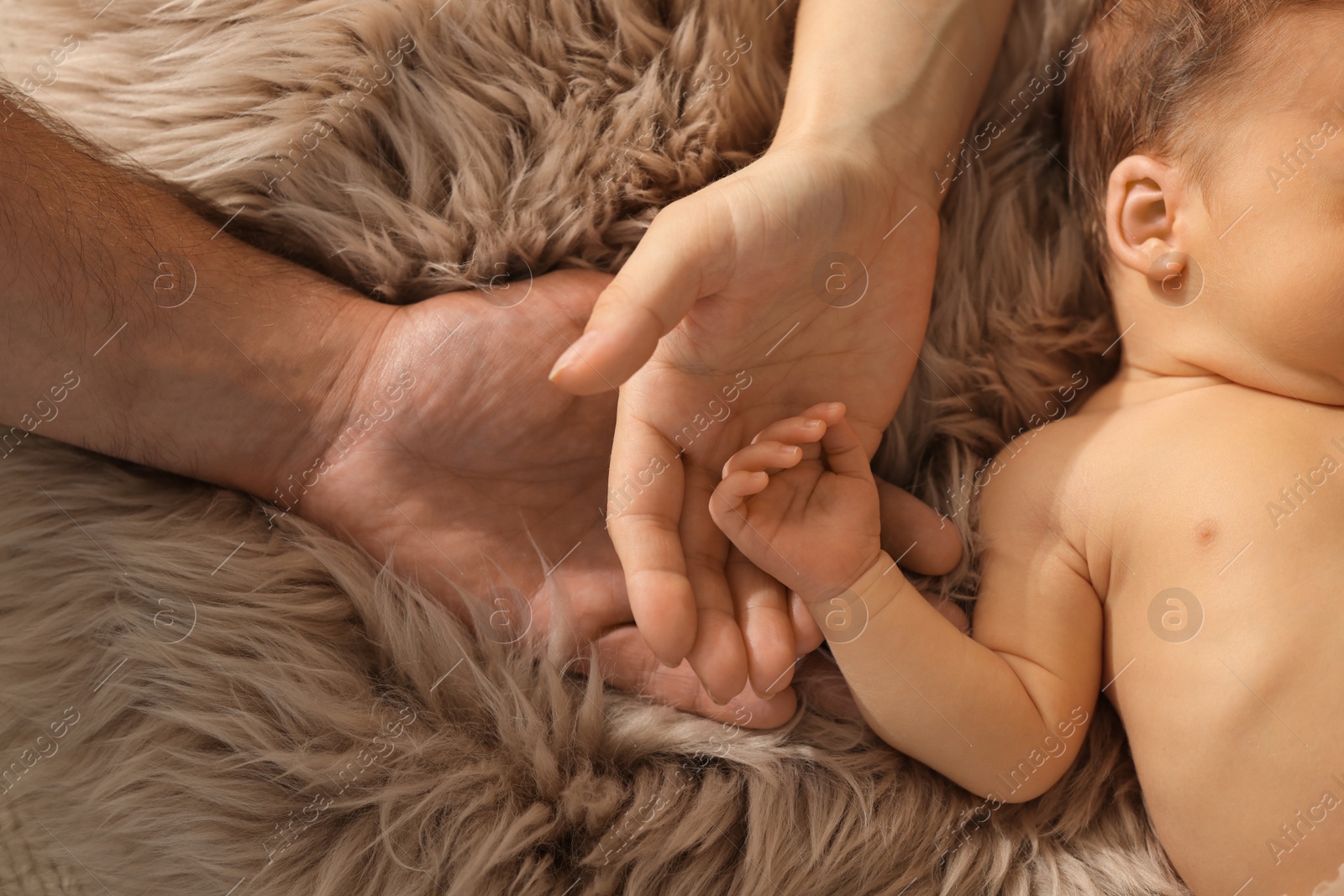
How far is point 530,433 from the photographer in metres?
0.99

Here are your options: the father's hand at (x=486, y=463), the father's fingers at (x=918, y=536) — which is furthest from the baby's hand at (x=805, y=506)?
the father's hand at (x=486, y=463)

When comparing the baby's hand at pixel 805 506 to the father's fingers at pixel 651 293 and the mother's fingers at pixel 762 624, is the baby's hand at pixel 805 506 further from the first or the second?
the father's fingers at pixel 651 293

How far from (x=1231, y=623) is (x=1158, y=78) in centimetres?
60

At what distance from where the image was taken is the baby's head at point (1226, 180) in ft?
2.84

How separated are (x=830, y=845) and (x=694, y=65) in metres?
0.90

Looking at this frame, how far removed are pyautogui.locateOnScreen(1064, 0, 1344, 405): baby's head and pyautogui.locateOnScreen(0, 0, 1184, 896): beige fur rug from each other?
0.09 m

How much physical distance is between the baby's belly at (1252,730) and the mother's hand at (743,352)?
0.26 metres

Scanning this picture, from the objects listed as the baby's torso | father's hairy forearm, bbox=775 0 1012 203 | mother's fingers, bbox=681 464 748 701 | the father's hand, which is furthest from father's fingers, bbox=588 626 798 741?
father's hairy forearm, bbox=775 0 1012 203

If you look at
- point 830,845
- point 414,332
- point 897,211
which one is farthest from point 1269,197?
point 414,332

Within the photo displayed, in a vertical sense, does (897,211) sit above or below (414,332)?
above

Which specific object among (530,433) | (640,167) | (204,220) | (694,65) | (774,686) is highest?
(694,65)

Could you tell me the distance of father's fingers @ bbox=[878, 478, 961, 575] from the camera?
0.98 meters

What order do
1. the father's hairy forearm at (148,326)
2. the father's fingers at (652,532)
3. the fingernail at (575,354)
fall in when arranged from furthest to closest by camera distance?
the father's hairy forearm at (148,326) → the father's fingers at (652,532) → the fingernail at (575,354)

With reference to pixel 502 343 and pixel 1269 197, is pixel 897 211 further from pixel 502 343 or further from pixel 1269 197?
pixel 502 343
